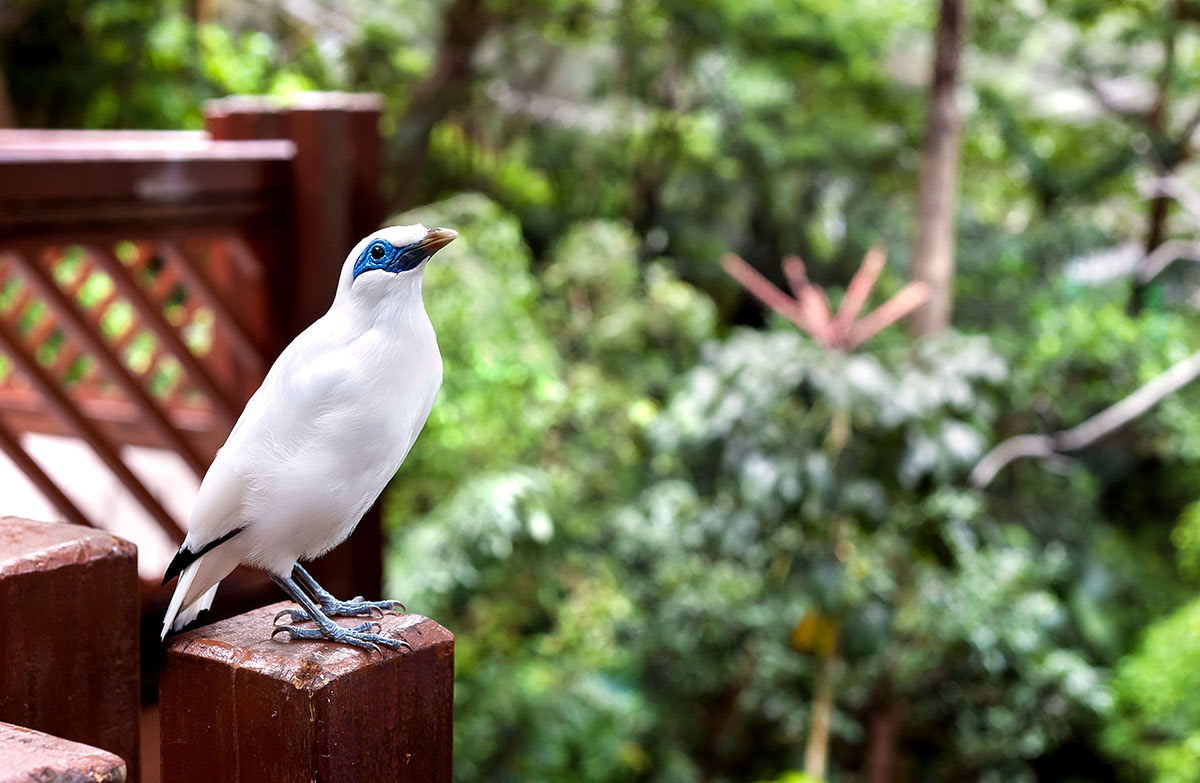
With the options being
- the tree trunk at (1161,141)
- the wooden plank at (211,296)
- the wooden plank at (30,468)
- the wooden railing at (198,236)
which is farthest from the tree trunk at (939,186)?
the wooden plank at (30,468)

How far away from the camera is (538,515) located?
3.30m

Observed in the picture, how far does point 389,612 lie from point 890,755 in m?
3.93

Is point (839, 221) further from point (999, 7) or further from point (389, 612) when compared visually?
point (389, 612)

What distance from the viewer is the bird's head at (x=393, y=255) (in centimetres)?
58

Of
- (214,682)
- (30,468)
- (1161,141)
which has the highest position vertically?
(1161,141)

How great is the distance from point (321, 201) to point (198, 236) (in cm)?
22

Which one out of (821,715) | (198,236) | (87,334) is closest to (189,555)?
(87,334)

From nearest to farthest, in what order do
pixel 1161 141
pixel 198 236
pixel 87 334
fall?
pixel 87 334
pixel 198 236
pixel 1161 141

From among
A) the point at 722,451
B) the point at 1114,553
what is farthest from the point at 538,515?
the point at 1114,553

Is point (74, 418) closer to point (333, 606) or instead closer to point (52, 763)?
point (333, 606)

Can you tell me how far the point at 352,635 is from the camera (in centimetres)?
64

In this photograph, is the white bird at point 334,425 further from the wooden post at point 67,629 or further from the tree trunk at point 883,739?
the tree trunk at point 883,739

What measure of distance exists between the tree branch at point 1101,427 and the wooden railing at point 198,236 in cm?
292

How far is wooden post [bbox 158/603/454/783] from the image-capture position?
599 mm
